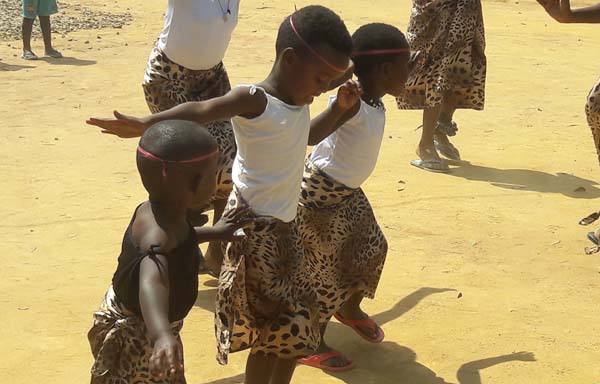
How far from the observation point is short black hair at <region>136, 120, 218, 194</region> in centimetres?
317

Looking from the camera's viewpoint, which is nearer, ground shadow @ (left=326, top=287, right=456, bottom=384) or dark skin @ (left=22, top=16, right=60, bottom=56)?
ground shadow @ (left=326, top=287, right=456, bottom=384)

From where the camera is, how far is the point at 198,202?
3.29 metres

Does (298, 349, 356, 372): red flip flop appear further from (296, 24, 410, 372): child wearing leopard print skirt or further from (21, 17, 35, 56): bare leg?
(21, 17, 35, 56): bare leg

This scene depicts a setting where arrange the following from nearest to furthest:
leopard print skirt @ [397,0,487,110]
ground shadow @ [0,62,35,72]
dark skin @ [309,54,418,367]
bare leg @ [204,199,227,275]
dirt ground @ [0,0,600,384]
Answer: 1. dark skin @ [309,54,418,367]
2. dirt ground @ [0,0,600,384]
3. bare leg @ [204,199,227,275]
4. leopard print skirt @ [397,0,487,110]
5. ground shadow @ [0,62,35,72]

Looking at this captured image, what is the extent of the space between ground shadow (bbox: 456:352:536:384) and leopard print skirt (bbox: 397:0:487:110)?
10.5 feet

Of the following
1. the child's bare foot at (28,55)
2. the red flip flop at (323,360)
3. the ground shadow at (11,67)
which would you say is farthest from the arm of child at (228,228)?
the child's bare foot at (28,55)

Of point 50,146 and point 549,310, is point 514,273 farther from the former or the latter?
point 50,146

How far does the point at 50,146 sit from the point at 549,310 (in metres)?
4.36

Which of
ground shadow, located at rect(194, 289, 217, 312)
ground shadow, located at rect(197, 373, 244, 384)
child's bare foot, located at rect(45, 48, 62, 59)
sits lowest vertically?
child's bare foot, located at rect(45, 48, 62, 59)

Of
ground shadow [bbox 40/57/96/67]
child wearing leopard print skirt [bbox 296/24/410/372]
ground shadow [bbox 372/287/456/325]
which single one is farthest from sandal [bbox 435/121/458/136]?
ground shadow [bbox 40/57/96/67]

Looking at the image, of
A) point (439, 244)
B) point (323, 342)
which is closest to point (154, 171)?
point (323, 342)

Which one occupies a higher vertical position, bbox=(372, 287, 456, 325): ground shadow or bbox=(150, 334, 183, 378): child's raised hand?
bbox=(150, 334, 183, 378): child's raised hand

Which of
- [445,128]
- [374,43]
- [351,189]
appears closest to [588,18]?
[374,43]

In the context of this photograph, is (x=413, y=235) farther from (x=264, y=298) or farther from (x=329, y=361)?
(x=264, y=298)
